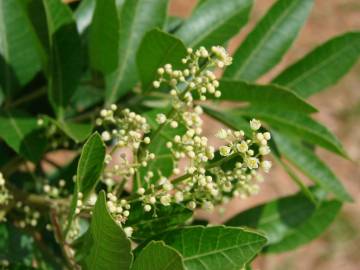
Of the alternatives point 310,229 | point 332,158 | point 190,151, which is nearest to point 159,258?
point 190,151

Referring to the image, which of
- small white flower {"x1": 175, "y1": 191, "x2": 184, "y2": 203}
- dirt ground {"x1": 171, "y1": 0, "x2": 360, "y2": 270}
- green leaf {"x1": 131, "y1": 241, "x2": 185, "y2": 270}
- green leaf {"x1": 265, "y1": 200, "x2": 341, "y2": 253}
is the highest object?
small white flower {"x1": 175, "y1": 191, "x2": 184, "y2": 203}

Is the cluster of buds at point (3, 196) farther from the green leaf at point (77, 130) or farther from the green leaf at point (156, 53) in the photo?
the green leaf at point (156, 53)

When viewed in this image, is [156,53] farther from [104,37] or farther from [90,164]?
[90,164]

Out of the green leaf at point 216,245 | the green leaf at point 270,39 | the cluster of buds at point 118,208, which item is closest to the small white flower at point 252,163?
the green leaf at point 216,245

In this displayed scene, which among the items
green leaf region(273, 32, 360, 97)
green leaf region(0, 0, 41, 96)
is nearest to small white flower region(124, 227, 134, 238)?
green leaf region(0, 0, 41, 96)

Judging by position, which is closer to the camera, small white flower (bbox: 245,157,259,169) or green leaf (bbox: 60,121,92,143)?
small white flower (bbox: 245,157,259,169)

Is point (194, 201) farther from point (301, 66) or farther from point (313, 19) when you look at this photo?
point (313, 19)

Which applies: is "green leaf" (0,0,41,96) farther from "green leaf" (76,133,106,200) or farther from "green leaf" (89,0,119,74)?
"green leaf" (76,133,106,200)
